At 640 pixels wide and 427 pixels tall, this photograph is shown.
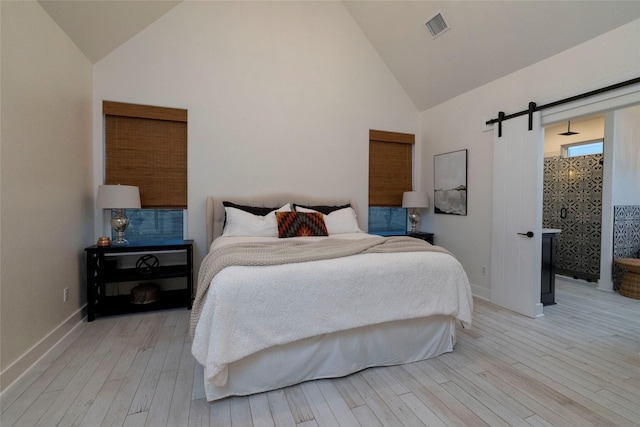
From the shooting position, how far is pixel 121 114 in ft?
10.2

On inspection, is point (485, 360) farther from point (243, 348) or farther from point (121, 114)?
point (121, 114)

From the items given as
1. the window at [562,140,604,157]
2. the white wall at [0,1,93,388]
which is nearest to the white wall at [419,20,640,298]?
the window at [562,140,604,157]

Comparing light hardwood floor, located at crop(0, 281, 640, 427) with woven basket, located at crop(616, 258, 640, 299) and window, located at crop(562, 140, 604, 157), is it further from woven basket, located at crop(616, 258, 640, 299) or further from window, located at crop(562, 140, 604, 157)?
window, located at crop(562, 140, 604, 157)

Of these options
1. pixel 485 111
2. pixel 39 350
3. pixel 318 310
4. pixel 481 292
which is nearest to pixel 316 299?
pixel 318 310

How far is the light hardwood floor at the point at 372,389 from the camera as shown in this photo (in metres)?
1.52

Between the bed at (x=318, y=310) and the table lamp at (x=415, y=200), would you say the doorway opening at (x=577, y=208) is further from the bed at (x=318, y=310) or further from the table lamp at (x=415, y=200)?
the bed at (x=318, y=310)

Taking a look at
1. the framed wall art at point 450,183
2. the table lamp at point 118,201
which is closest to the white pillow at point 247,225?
the table lamp at point 118,201

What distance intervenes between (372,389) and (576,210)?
4.65 m

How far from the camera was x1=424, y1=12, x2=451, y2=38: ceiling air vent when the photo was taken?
315 centimetres

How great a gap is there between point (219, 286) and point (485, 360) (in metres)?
1.92

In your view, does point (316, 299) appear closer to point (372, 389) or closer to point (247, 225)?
point (372, 389)

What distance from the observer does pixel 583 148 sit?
219 inches

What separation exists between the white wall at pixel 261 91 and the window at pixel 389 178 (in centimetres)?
17

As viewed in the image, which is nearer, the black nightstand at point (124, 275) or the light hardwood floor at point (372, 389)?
the light hardwood floor at point (372, 389)
